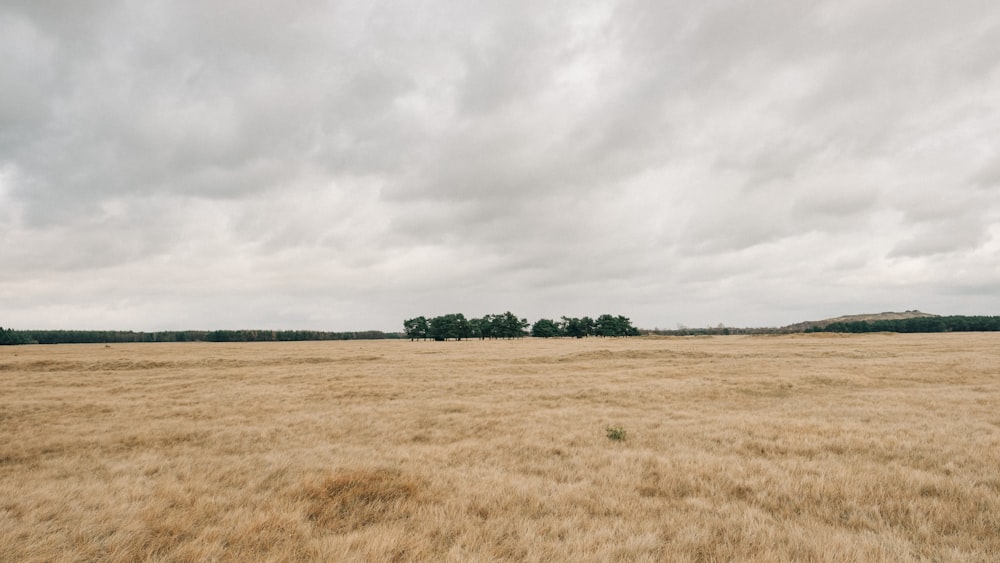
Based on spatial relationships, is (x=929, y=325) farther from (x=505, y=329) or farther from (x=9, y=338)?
(x=9, y=338)

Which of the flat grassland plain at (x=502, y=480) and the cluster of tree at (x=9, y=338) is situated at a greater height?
the cluster of tree at (x=9, y=338)

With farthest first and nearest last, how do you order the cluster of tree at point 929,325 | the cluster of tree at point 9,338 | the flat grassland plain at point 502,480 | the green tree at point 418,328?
1. the green tree at point 418,328
2. the cluster of tree at point 929,325
3. the cluster of tree at point 9,338
4. the flat grassland plain at point 502,480

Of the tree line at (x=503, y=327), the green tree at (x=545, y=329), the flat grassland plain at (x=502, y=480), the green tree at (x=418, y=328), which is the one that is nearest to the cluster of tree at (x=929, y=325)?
the tree line at (x=503, y=327)

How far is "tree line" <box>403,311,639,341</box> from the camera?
153 metres

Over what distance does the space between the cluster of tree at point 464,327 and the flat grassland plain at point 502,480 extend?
5227 inches

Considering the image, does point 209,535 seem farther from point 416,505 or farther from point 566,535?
point 566,535

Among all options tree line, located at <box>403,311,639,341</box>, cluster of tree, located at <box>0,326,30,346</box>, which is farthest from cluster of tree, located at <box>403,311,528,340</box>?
cluster of tree, located at <box>0,326,30,346</box>

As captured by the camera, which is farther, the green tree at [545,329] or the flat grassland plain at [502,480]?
the green tree at [545,329]

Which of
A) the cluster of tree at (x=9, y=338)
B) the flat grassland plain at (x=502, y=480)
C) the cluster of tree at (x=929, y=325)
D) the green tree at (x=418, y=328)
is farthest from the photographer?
the green tree at (x=418, y=328)

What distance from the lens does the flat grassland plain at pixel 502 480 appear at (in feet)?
18.5

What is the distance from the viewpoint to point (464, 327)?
15175 centimetres

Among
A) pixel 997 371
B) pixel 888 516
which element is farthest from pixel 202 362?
pixel 997 371

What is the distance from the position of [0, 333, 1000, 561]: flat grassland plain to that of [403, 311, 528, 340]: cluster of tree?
132764 mm

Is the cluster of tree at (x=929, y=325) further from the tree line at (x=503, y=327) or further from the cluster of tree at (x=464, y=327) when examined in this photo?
the cluster of tree at (x=464, y=327)
